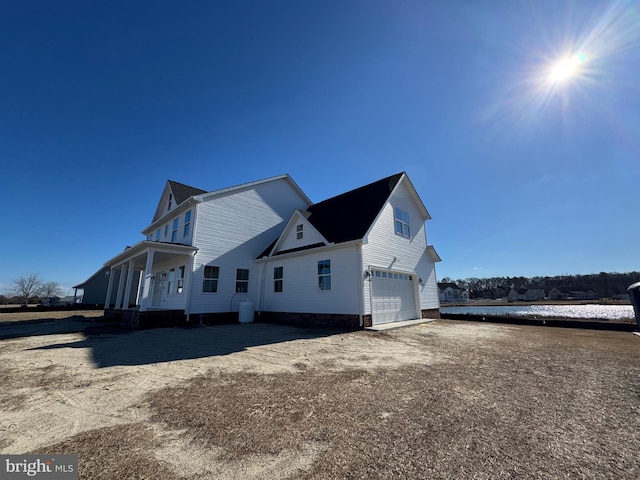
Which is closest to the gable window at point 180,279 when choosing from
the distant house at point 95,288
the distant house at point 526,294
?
the distant house at point 95,288

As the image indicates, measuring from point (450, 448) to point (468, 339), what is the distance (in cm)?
761

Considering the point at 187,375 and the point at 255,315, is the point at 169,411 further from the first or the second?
the point at 255,315

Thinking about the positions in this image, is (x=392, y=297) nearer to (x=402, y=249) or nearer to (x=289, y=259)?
(x=402, y=249)

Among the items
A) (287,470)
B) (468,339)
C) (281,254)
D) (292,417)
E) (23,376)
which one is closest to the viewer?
(287,470)

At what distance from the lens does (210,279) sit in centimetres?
1482

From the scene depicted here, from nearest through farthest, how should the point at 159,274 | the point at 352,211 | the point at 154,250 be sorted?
the point at 154,250 → the point at 352,211 → the point at 159,274

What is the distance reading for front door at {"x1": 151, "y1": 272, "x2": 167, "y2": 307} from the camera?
16.9 m

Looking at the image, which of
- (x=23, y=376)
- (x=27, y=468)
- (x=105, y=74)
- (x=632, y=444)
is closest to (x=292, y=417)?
(x=27, y=468)

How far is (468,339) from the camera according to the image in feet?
30.0

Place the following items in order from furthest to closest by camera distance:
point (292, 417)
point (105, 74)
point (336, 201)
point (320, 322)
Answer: point (336, 201) < point (320, 322) < point (105, 74) < point (292, 417)

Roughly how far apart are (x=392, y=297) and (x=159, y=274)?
48.9 feet

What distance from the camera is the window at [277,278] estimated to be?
49.0 ft

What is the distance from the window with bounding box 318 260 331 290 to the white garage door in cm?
202

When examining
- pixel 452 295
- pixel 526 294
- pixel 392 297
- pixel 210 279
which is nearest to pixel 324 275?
pixel 392 297
